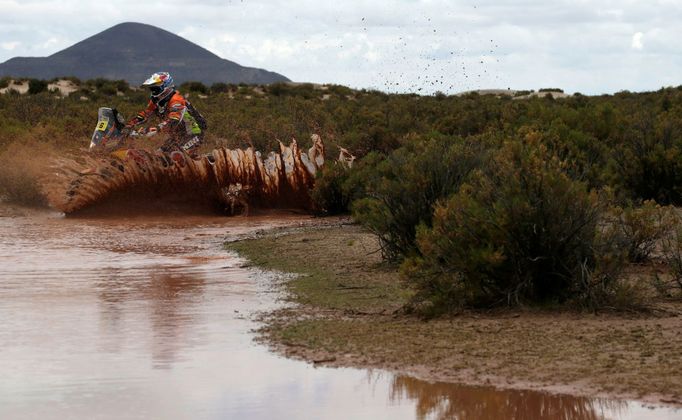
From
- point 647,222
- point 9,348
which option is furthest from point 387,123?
point 9,348

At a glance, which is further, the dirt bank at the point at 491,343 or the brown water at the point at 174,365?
the dirt bank at the point at 491,343

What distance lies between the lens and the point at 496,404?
24.7 feet

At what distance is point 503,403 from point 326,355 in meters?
1.96

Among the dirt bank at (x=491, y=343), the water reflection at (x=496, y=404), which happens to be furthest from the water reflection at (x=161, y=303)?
the water reflection at (x=496, y=404)

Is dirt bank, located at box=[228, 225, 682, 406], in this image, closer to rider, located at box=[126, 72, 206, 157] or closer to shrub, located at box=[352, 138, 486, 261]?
shrub, located at box=[352, 138, 486, 261]

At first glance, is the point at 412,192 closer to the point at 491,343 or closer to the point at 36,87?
the point at 491,343

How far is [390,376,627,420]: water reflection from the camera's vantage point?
7262 millimetres

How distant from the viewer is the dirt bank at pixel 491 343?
26.4 ft

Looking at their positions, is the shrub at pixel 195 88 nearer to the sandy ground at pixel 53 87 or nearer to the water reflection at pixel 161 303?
the sandy ground at pixel 53 87

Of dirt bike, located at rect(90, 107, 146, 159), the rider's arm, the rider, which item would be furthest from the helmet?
dirt bike, located at rect(90, 107, 146, 159)

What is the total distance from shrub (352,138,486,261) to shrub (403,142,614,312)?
3.18m

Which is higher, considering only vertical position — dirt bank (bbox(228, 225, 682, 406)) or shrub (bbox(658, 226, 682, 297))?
shrub (bbox(658, 226, 682, 297))

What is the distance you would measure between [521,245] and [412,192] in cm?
388

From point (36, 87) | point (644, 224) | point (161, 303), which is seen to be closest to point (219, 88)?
point (36, 87)
